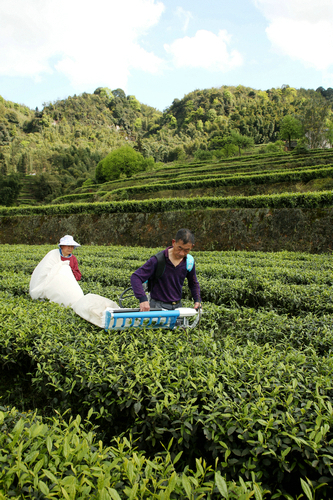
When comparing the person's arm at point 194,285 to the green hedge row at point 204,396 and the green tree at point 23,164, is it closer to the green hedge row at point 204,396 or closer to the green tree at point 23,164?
the green hedge row at point 204,396

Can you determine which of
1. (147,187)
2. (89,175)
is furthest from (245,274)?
(89,175)

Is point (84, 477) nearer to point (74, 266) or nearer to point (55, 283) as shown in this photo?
point (55, 283)

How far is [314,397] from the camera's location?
88.0 inches

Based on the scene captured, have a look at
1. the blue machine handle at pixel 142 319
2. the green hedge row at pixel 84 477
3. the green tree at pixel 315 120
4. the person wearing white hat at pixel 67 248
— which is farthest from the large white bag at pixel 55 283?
the green tree at pixel 315 120

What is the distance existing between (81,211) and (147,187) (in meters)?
7.28

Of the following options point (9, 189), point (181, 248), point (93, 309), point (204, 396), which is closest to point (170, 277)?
point (181, 248)

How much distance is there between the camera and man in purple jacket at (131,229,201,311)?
11.3ft

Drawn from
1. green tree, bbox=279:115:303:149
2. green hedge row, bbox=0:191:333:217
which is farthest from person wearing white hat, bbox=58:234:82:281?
green tree, bbox=279:115:303:149

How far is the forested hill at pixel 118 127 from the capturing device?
81506 millimetres

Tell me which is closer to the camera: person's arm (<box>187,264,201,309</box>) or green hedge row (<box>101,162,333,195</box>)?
person's arm (<box>187,264,201,309</box>)

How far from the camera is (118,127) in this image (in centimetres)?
17575

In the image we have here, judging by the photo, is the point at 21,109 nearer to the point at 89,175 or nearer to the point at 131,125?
the point at 131,125

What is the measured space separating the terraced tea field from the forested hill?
5539 centimetres

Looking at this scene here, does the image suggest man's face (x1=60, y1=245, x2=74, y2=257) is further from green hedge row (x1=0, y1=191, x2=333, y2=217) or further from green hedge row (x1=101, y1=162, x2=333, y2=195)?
green hedge row (x1=101, y1=162, x2=333, y2=195)
